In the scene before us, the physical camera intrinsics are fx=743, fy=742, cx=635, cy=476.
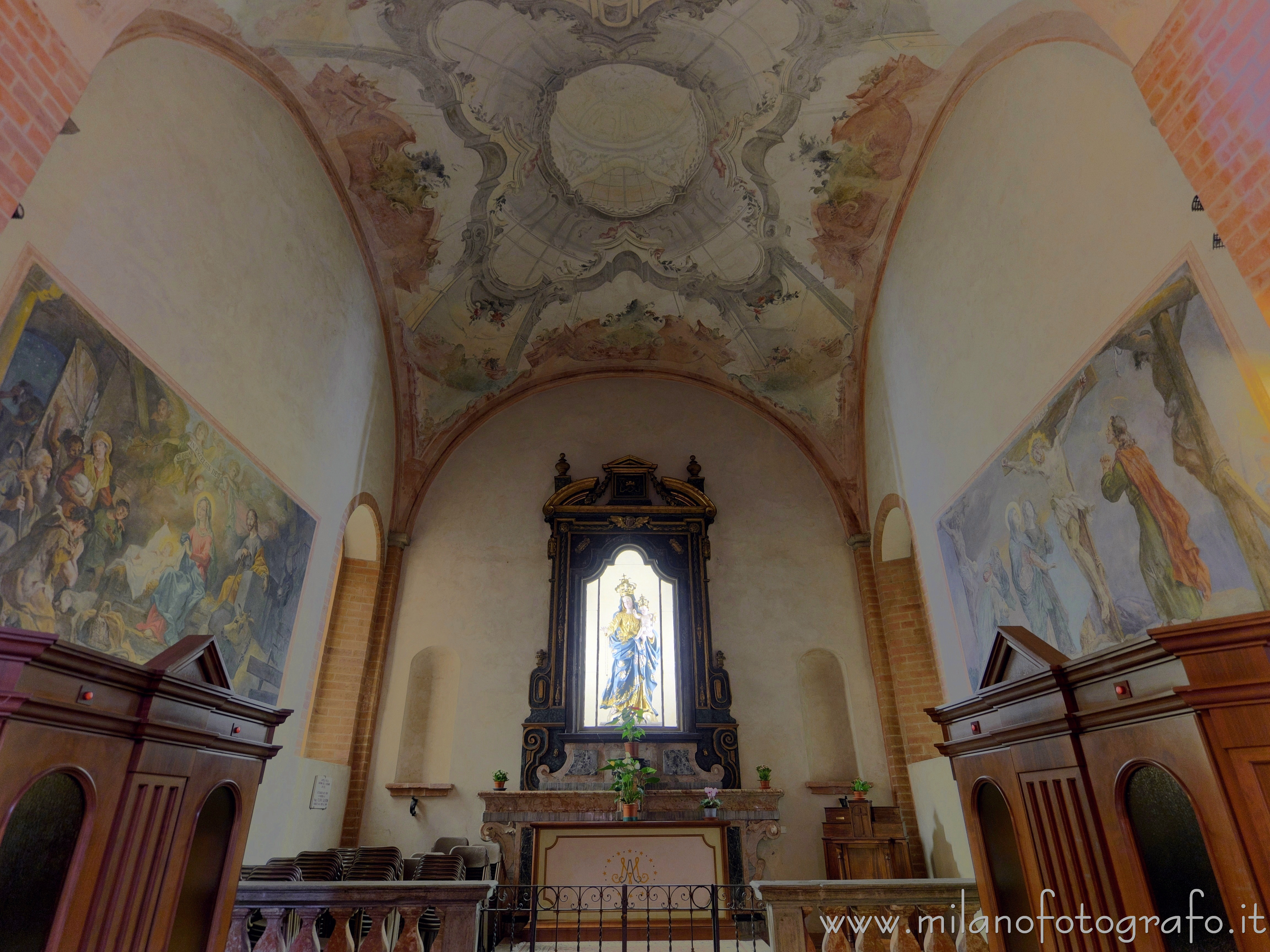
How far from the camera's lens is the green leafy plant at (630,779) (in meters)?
8.09

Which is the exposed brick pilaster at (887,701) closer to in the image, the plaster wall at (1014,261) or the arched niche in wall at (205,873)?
the plaster wall at (1014,261)

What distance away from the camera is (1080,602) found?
5.19 m

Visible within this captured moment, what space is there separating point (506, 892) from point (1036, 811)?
20.2 ft

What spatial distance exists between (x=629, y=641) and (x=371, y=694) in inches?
131

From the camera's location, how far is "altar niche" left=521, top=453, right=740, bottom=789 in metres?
9.14

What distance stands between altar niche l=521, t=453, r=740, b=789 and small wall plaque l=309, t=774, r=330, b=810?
2.17 meters

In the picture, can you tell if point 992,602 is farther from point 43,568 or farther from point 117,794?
point 43,568

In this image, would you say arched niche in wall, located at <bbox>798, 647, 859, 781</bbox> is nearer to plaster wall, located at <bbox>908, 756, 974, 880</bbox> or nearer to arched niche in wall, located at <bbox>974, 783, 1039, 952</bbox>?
plaster wall, located at <bbox>908, 756, 974, 880</bbox>

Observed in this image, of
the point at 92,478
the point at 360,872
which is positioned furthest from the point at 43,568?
the point at 360,872

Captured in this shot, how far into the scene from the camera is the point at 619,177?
893 centimetres

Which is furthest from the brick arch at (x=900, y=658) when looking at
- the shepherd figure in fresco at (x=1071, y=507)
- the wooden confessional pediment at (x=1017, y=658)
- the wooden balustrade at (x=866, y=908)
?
the wooden confessional pediment at (x=1017, y=658)

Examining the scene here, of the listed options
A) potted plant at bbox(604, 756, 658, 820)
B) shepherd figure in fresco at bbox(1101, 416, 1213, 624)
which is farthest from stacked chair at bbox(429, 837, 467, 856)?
shepherd figure in fresco at bbox(1101, 416, 1213, 624)

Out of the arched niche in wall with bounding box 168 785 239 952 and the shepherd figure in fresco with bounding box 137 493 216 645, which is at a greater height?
the shepherd figure in fresco with bounding box 137 493 216 645

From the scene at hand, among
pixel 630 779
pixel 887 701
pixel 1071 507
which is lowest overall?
pixel 630 779
